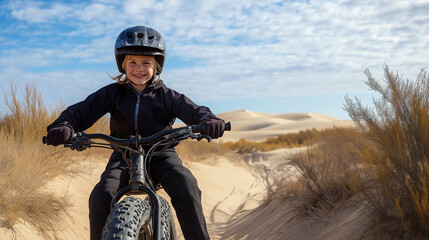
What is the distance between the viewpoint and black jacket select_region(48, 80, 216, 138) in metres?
3.71

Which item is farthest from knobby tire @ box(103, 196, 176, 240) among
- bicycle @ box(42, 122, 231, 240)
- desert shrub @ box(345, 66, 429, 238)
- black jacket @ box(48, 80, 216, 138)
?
desert shrub @ box(345, 66, 429, 238)

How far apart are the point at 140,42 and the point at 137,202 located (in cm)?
141

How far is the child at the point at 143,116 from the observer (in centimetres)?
320

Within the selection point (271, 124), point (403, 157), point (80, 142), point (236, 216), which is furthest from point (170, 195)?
point (271, 124)

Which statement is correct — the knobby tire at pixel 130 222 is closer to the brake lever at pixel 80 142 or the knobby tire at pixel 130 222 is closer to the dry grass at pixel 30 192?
the brake lever at pixel 80 142

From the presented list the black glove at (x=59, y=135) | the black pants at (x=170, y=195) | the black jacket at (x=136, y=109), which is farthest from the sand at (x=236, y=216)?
the black glove at (x=59, y=135)

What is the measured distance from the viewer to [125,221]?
2492 mm

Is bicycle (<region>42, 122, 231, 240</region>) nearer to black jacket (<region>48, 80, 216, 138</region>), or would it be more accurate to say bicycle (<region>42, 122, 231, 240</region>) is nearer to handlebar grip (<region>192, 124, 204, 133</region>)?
handlebar grip (<region>192, 124, 204, 133</region>)

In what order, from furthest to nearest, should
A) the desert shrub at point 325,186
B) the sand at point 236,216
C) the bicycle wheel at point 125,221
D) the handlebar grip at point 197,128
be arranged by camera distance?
the desert shrub at point 325,186, the sand at point 236,216, the handlebar grip at point 197,128, the bicycle wheel at point 125,221

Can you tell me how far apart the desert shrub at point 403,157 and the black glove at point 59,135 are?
2.65 meters

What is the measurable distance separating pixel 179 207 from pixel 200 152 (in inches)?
564

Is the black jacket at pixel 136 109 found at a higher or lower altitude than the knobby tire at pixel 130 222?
higher

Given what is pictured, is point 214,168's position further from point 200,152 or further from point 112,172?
point 112,172

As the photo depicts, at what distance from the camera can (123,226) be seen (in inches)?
97.2
